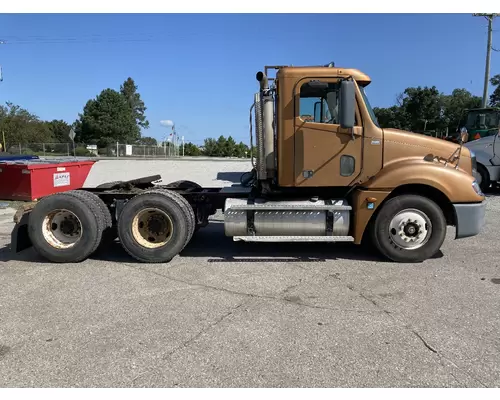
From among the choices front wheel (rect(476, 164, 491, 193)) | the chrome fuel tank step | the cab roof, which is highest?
the cab roof

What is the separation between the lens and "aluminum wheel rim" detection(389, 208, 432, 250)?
18.7 feet

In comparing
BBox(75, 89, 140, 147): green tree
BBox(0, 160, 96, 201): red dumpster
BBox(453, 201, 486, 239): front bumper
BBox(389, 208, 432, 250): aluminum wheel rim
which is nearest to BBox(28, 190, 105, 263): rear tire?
BBox(389, 208, 432, 250): aluminum wheel rim

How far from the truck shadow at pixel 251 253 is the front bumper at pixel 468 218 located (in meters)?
0.61

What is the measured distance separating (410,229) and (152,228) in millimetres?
3922

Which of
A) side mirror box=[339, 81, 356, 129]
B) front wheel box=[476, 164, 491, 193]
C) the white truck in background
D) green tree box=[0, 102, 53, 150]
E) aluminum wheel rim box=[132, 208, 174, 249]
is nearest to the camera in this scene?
side mirror box=[339, 81, 356, 129]

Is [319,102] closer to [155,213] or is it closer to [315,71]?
[315,71]

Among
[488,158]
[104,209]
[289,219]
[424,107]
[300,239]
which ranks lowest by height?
[300,239]

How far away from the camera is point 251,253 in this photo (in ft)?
20.8

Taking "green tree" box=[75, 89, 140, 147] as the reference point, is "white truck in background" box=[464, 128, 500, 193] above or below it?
below

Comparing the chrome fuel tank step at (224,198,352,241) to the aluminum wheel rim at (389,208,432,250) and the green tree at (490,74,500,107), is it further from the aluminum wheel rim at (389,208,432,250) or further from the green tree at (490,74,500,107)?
the green tree at (490,74,500,107)

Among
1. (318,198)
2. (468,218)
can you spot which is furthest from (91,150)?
(468,218)

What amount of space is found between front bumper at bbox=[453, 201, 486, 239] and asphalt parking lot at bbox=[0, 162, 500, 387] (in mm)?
492

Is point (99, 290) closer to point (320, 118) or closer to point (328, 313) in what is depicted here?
point (328, 313)

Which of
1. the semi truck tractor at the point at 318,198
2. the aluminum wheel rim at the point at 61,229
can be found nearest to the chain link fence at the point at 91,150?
the aluminum wheel rim at the point at 61,229
